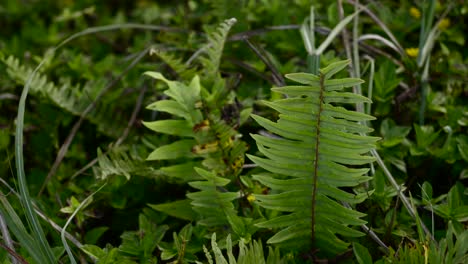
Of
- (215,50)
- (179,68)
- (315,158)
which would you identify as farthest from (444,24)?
(315,158)

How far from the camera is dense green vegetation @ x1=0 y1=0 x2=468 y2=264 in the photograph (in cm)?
133

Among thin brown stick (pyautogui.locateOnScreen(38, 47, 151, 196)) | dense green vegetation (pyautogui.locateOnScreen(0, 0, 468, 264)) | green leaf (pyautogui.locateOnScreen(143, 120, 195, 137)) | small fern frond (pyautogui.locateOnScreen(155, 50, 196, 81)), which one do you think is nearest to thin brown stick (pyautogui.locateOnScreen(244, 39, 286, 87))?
dense green vegetation (pyautogui.locateOnScreen(0, 0, 468, 264))

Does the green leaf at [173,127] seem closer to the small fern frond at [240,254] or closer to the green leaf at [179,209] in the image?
the green leaf at [179,209]

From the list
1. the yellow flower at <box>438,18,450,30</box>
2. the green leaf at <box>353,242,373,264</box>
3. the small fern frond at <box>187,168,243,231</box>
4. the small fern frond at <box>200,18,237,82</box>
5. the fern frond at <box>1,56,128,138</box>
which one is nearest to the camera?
the green leaf at <box>353,242,373,264</box>

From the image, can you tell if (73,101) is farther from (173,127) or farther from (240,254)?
(240,254)

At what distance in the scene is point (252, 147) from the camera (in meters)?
1.81

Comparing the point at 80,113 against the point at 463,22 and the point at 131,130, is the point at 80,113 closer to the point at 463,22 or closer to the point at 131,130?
the point at 131,130

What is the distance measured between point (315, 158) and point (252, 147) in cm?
49

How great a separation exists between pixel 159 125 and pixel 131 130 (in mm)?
335

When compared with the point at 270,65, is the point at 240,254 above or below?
below

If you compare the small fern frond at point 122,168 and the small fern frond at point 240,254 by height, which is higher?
the small fern frond at point 122,168

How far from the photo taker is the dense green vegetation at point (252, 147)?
4.36ft

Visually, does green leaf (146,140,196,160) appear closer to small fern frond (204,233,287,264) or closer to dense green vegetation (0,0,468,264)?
dense green vegetation (0,0,468,264)

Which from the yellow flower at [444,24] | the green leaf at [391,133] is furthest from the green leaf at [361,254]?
the yellow flower at [444,24]
